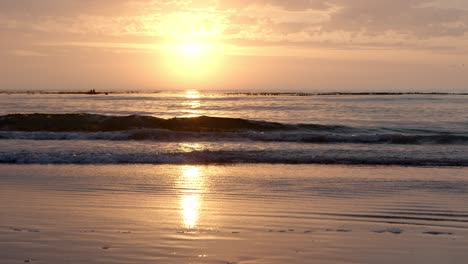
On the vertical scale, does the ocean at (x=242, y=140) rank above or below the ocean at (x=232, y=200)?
below

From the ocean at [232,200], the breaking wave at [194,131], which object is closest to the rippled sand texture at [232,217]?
the ocean at [232,200]

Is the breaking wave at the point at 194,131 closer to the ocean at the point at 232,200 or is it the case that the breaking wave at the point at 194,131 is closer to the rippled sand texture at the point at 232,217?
the ocean at the point at 232,200

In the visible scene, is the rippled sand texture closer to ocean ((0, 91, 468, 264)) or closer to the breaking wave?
ocean ((0, 91, 468, 264))

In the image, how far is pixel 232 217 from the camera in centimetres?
712

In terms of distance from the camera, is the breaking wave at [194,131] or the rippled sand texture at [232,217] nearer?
Answer: the rippled sand texture at [232,217]

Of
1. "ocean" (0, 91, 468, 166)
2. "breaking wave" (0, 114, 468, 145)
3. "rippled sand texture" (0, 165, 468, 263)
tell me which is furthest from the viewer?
"breaking wave" (0, 114, 468, 145)

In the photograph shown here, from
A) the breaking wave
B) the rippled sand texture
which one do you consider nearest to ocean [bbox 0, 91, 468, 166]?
the breaking wave

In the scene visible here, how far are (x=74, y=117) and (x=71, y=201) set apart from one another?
63.1ft

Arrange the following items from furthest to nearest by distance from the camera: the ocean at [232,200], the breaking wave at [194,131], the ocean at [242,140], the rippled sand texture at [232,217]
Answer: the breaking wave at [194,131] < the ocean at [242,140] < the ocean at [232,200] < the rippled sand texture at [232,217]

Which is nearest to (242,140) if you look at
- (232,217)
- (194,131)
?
(194,131)

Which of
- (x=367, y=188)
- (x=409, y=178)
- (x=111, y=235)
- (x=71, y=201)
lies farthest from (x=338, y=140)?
(x=111, y=235)

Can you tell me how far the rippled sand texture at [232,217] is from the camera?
17.8 ft

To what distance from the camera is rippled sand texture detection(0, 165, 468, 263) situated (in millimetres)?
5418

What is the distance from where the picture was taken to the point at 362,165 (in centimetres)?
1370
